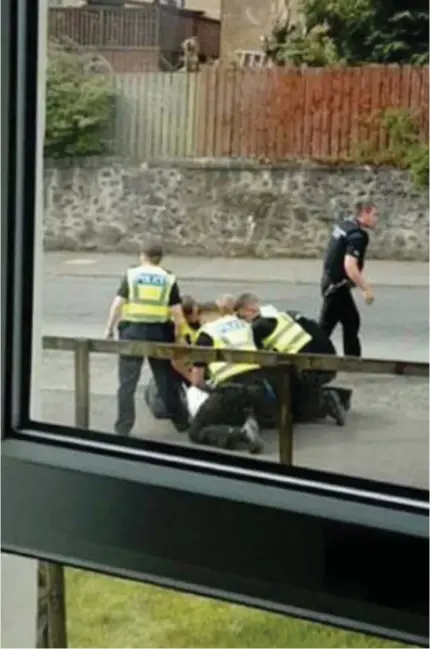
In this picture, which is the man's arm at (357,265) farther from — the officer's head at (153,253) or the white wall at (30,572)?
the white wall at (30,572)

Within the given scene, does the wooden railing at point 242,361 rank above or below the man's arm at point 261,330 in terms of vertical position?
below

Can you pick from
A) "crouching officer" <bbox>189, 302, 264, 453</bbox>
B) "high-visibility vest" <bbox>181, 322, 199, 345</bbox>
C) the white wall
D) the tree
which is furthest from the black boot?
the tree

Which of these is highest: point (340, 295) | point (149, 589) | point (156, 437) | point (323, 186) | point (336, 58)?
point (336, 58)

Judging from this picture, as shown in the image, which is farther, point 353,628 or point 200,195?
point 200,195

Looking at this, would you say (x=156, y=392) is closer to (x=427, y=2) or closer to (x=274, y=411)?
(x=274, y=411)

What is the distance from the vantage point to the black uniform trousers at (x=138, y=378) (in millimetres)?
1176

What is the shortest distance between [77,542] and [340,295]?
1.20ft

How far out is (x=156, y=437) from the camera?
1.15m

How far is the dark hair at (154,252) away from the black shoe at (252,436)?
0.65 ft

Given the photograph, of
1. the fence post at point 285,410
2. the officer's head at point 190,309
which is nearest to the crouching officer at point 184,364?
the officer's head at point 190,309

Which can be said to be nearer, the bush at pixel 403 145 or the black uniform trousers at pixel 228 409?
the bush at pixel 403 145

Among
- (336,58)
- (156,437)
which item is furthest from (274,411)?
(336,58)

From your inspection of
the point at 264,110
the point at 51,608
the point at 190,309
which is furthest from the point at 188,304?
the point at 51,608

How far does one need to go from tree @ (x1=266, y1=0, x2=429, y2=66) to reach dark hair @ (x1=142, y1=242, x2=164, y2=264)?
0.23m
